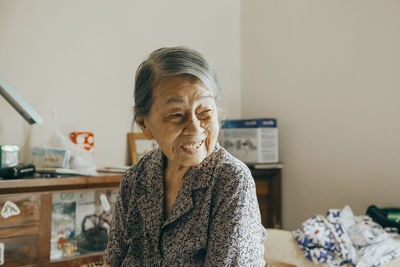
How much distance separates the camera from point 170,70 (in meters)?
0.88

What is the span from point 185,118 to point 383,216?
1.63 m

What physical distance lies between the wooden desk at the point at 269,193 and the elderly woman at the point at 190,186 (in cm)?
187

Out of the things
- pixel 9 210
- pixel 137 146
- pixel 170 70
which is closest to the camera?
pixel 170 70

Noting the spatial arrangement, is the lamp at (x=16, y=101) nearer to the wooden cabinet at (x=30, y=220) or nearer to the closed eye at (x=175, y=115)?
the wooden cabinet at (x=30, y=220)

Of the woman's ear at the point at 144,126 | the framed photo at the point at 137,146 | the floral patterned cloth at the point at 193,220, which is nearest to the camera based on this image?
the floral patterned cloth at the point at 193,220

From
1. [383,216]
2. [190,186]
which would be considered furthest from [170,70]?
[383,216]

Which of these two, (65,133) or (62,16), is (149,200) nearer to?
(65,133)

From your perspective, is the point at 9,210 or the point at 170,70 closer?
the point at 170,70

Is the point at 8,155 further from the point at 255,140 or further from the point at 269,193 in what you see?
the point at 269,193

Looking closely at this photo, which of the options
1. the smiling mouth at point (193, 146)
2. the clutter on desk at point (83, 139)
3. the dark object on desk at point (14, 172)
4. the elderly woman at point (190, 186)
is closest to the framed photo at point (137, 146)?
the clutter on desk at point (83, 139)

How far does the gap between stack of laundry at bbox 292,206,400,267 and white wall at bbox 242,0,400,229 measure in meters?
0.51

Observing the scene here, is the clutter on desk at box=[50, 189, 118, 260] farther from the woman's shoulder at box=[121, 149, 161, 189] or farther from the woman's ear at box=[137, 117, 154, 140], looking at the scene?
the woman's ear at box=[137, 117, 154, 140]

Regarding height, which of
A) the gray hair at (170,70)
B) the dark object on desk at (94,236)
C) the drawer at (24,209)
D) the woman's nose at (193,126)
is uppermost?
the gray hair at (170,70)

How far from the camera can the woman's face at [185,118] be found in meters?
0.89
